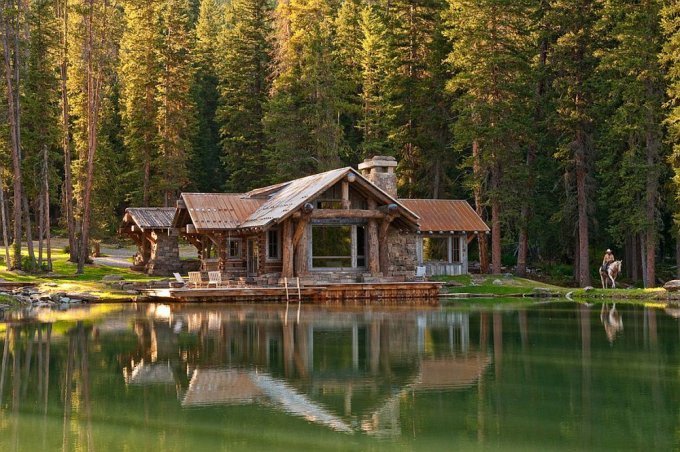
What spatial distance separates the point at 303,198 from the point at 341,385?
66.5 feet

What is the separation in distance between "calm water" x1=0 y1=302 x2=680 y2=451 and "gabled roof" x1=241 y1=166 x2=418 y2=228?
1023 centimetres

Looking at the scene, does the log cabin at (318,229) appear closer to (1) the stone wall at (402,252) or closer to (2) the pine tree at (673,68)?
(1) the stone wall at (402,252)

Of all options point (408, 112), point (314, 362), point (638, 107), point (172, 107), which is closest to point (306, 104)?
point (408, 112)

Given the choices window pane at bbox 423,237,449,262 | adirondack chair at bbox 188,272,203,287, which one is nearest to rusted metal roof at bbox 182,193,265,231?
adirondack chair at bbox 188,272,203,287

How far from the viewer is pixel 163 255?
43.0 meters

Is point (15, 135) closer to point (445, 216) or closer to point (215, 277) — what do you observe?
point (215, 277)

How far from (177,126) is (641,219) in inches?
1145

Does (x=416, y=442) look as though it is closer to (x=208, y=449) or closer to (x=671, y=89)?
(x=208, y=449)

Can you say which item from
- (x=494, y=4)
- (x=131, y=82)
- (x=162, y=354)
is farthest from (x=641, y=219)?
(x=131, y=82)

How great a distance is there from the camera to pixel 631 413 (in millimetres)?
11133

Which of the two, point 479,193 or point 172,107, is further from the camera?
point 172,107

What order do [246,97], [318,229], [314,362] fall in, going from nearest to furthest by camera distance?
1. [314,362]
2. [318,229]
3. [246,97]

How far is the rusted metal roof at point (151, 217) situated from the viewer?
139 ft

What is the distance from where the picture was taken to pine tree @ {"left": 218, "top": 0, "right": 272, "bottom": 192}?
188ft
